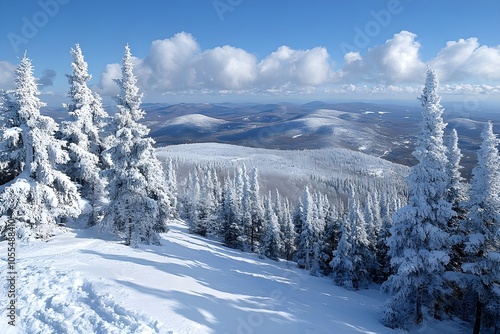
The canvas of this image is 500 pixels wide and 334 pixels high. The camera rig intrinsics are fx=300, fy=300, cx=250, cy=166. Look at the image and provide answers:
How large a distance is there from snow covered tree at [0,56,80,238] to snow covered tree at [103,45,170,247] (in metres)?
3.36

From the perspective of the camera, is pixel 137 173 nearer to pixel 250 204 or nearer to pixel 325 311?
pixel 325 311

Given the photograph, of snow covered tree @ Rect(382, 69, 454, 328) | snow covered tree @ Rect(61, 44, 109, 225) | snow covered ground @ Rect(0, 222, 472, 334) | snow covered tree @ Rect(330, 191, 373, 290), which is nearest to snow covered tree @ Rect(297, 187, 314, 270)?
snow covered tree @ Rect(330, 191, 373, 290)

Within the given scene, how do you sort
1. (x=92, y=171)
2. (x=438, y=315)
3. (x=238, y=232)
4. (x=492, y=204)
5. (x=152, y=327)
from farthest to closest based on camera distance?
(x=238, y=232) → (x=92, y=171) → (x=438, y=315) → (x=492, y=204) → (x=152, y=327)

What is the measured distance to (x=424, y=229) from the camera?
18875mm

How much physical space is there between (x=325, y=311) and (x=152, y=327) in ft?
44.1

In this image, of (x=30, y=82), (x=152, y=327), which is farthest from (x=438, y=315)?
(x=30, y=82)

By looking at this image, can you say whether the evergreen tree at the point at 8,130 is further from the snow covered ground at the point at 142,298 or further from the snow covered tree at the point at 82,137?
the snow covered ground at the point at 142,298

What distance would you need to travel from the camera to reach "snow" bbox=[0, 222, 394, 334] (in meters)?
11.7

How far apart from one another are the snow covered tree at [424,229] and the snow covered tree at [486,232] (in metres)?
1.39

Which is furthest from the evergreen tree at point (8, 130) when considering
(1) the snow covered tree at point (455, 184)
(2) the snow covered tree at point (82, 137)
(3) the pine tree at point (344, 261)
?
(3) the pine tree at point (344, 261)

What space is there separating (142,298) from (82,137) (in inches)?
693

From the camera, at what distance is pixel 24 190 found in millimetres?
19094

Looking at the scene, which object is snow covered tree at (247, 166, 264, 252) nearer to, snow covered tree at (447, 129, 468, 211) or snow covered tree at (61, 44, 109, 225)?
snow covered tree at (61, 44, 109, 225)

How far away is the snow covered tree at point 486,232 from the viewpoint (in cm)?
1750
